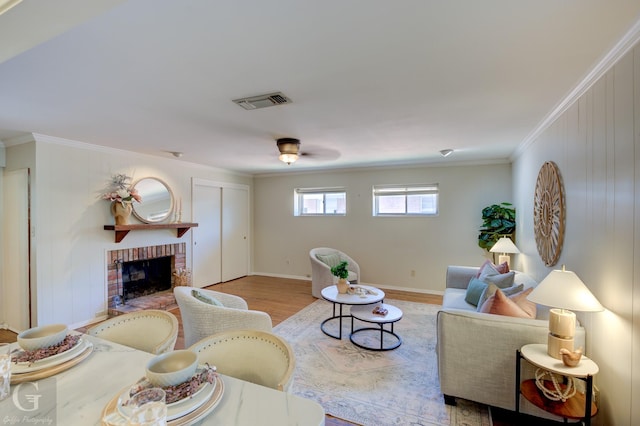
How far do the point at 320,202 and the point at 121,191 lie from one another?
11.7ft

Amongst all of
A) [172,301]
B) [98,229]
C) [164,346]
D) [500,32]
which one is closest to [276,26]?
[500,32]

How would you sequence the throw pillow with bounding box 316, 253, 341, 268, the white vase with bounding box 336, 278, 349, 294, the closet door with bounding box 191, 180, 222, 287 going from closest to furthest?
the white vase with bounding box 336, 278, 349, 294 < the throw pillow with bounding box 316, 253, 341, 268 < the closet door with bounding box 191, 180, 222, 287

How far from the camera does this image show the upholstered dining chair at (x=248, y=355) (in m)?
1.30

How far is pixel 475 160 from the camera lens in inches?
195

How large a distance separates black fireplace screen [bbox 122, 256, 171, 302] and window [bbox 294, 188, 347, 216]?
2.78 meters

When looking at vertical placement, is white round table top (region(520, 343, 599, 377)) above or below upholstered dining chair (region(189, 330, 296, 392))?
below

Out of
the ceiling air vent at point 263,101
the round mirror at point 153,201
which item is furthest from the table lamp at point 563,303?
the round mirror at point 153,201

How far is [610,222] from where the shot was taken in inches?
68.2

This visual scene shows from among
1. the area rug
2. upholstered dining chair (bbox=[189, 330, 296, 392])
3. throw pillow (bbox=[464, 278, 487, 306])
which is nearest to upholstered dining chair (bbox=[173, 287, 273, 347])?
the area rug

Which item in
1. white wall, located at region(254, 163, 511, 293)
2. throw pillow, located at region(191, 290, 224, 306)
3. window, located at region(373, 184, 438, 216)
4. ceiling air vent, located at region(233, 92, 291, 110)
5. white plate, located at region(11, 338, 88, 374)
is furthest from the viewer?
window, located at region(373, 184, 438, 216)

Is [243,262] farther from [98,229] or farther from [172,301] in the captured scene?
[98,229]

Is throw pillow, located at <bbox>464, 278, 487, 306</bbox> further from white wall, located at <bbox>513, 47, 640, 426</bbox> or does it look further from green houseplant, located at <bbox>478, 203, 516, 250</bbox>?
green houseplant, located at <bbox>478, 203, 516, 250</bbox>

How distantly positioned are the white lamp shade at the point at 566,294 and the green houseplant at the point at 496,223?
2957 millimetres

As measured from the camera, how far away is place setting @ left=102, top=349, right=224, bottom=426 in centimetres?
78
